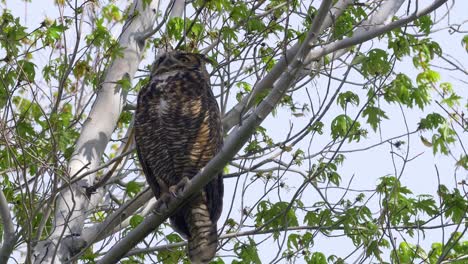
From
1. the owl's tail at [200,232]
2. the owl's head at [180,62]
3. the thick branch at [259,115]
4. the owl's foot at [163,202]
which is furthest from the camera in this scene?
the owl's head at [180,62]

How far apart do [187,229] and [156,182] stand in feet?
1.18

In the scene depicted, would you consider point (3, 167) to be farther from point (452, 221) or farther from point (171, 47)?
point (452, 221)

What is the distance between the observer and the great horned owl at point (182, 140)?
5102mm

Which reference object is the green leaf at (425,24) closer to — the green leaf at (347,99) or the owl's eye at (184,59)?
the green leaf at (347,99)

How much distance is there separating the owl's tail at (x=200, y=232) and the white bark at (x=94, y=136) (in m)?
0.67

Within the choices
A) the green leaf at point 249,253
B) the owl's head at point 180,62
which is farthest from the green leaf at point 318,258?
the owl's head at point 180,62

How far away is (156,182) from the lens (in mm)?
5203

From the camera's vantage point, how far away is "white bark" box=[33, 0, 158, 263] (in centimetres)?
496

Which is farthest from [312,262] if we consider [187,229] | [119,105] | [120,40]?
[120,40]

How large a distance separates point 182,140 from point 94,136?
28.2 inches

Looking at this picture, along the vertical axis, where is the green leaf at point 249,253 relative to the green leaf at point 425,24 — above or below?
below

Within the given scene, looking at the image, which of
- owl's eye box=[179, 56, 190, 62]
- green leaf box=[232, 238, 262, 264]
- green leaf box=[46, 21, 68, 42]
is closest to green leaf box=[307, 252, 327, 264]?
green leaf box=[232, 238, 262, 264]

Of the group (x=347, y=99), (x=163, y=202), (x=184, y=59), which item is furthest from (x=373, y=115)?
(x=163, y=202)

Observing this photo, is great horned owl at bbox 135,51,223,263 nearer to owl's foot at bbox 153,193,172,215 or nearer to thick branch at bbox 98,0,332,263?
owl's foot at bbox 153,193,172,215
